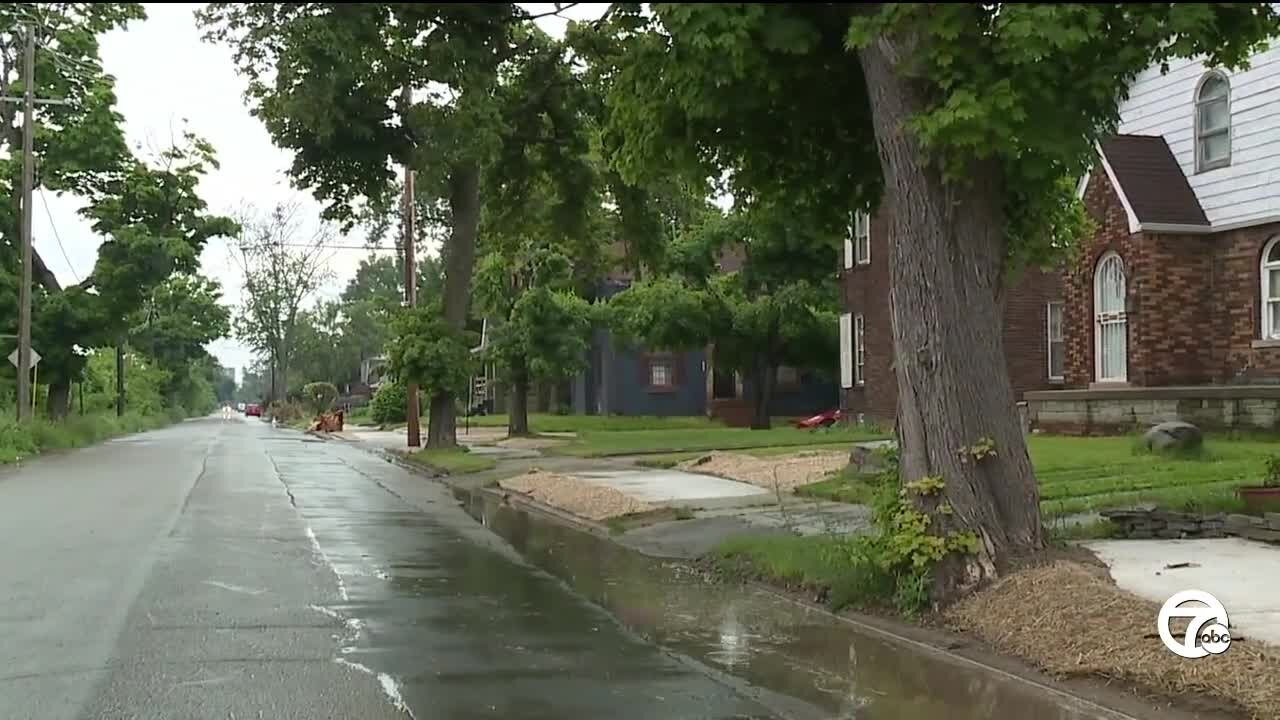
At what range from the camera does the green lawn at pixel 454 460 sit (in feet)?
82.3

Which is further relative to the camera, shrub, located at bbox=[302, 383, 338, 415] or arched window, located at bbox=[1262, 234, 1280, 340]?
shrub, located at bbox=[302, 383, 338, 415]

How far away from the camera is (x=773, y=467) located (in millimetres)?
19469

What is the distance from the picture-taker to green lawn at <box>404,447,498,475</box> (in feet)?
82.3

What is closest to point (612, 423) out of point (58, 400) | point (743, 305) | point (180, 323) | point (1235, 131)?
point (743, 305)

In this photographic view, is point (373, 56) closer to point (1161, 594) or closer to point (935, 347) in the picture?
point (935, 347)

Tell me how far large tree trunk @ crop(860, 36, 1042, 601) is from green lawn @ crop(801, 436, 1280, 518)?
12.8 ft

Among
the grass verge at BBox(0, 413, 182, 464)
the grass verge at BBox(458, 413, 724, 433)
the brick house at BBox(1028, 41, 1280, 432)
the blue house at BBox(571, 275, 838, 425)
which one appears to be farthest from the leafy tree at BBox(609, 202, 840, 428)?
the grass verge at BBox(0, 413, 182, 464)

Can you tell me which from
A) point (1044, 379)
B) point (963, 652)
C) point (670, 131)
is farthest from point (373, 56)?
point (1044, 379)

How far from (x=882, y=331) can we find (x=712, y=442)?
5.21 meters

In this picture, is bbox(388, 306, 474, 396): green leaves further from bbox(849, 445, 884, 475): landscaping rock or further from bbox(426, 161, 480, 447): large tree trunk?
bbox(849, 445, 884, 475): landscaping rock

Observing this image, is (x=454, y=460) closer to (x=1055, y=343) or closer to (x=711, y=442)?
(x=711, y=442)

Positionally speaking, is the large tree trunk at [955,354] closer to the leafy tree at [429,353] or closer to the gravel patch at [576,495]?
the gravel patch at [576,495]

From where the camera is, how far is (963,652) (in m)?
7.54

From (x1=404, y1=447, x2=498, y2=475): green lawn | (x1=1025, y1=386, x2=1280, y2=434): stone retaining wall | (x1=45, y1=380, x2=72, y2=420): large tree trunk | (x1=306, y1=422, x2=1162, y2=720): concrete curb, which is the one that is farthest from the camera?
(x1=45, y1=380, x2=72, y2=420): large tree trunk
